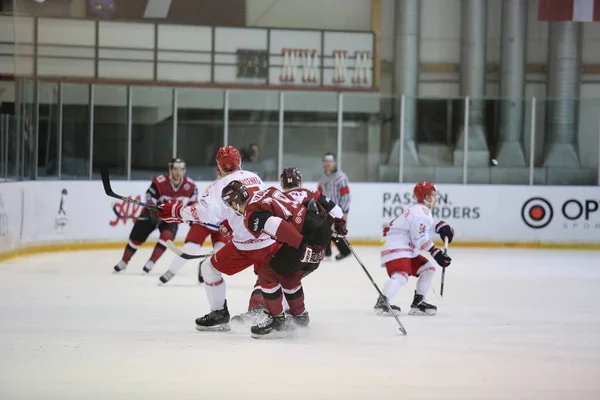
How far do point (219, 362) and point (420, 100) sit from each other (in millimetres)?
10634

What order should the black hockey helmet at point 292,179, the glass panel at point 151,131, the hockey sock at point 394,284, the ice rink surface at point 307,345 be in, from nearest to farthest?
the ice rink surface at point 307,345
the black hockey helmet at point 292,179
the hockey sock at point 394,284
the glass panel at point 151,131

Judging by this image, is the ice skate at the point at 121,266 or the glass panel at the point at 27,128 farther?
the glass panel at the point at 27,128

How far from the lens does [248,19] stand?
688 inches

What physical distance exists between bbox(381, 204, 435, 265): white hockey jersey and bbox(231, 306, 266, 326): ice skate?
4.28 ft

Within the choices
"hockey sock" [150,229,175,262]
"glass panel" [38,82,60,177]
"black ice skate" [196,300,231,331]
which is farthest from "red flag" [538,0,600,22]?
"black ice skate" [196,300,231,331]

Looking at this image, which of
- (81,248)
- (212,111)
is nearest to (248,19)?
(212,111)

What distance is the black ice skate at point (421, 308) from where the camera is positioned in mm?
7617

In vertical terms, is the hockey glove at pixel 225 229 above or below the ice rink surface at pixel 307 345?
above

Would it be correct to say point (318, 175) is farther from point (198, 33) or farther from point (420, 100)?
point (198, 33)

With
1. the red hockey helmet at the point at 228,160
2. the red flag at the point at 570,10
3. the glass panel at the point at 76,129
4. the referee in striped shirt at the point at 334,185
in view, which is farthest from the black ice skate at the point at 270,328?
the red flag at the point at 570,10

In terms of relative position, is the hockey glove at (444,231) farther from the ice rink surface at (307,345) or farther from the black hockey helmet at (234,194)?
the black hockey helmet at (234,194)

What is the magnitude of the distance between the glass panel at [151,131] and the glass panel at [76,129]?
0.65 meters

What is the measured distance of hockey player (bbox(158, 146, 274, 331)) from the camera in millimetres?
6516

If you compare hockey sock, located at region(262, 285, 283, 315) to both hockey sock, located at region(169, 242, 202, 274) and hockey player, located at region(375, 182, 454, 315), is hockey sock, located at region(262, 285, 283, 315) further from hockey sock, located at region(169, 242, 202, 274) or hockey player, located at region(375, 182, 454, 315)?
hockey sock, located at region(169, 242, 202, 274)
